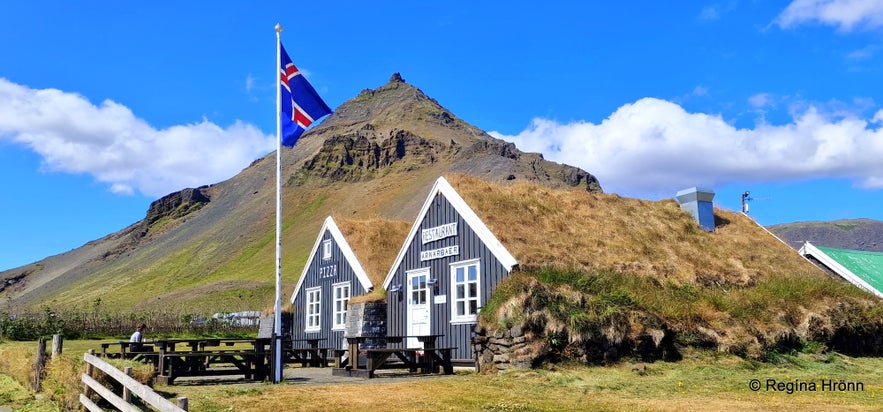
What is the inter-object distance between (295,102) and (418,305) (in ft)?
24.5

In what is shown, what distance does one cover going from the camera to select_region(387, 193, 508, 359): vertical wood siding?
18828 mm

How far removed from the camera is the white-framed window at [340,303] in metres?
25.4

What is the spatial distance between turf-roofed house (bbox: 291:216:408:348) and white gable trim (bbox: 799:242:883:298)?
580 inches

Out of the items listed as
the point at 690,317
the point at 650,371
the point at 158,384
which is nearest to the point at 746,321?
the point at 690,317

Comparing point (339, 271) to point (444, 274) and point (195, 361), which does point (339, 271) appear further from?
point (195, 361)

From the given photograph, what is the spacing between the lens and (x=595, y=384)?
14.3 m

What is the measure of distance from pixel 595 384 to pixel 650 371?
2.30 meters

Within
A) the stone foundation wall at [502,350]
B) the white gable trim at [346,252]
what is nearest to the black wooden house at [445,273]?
the stone foundation wall at [502,350]

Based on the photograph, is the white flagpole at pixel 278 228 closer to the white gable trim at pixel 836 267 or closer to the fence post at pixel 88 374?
the fence post at pixel 88 374

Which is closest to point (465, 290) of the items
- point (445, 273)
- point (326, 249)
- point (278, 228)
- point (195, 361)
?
point (445, 273)

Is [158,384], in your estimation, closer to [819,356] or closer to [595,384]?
[595,384]

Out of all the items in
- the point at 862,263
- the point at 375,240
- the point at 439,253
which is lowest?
the point at 862,263

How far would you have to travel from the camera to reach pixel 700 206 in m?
25.7

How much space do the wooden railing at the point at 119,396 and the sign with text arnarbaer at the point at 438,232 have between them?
1010 cm
